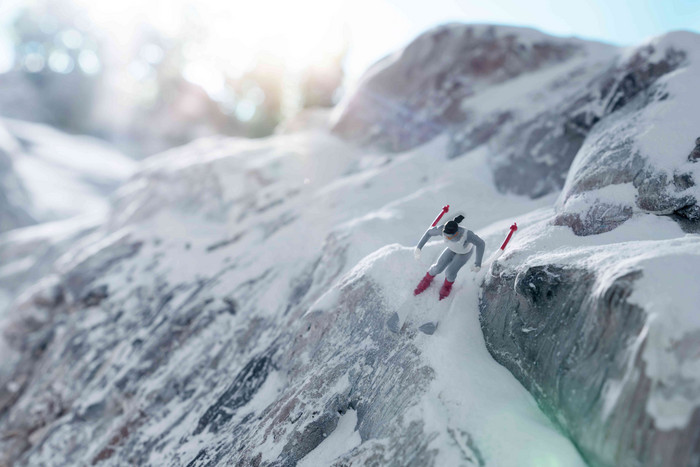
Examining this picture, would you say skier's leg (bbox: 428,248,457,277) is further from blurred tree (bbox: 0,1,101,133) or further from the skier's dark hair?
blurred tree (bbox: 0,1,101,133)

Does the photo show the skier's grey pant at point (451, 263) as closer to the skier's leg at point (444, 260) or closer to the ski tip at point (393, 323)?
the skier's leg at point (444, 260)

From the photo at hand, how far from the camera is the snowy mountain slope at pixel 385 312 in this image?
392cm

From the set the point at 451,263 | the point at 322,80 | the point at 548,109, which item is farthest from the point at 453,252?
the point at 322,80

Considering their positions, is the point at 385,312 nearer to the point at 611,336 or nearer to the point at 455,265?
the point at 455,265

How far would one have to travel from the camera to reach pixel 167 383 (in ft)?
27.5

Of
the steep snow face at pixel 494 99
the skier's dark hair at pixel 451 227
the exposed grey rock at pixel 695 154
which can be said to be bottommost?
the exposed grey rock at pixel 695 154

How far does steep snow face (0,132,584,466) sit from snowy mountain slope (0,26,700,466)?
41 millimetres

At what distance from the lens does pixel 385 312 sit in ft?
19.9

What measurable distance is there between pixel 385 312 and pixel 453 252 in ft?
4.63

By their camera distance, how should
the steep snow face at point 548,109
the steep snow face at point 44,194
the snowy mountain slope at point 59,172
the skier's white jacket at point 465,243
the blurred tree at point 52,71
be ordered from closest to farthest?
the skier's white jacket at point 465,243, the steep snow face at point 548,109, the steep snow face at point 44,194, the snowy mountain slope at point 59,172, the blurred tree at point 52,71

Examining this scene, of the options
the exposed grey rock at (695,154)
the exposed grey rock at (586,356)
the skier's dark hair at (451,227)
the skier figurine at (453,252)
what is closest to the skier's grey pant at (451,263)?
the skier figurine at (453,252)

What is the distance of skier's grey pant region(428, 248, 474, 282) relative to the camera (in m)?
5.86

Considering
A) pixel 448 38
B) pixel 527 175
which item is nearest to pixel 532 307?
pixel 527 175

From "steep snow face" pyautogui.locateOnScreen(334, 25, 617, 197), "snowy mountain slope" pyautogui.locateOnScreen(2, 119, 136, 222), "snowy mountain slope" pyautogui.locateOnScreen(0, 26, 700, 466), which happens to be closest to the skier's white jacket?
"snowy mountain slope" pyautogui.locateOnScreen(0, 26, 700, 466)
